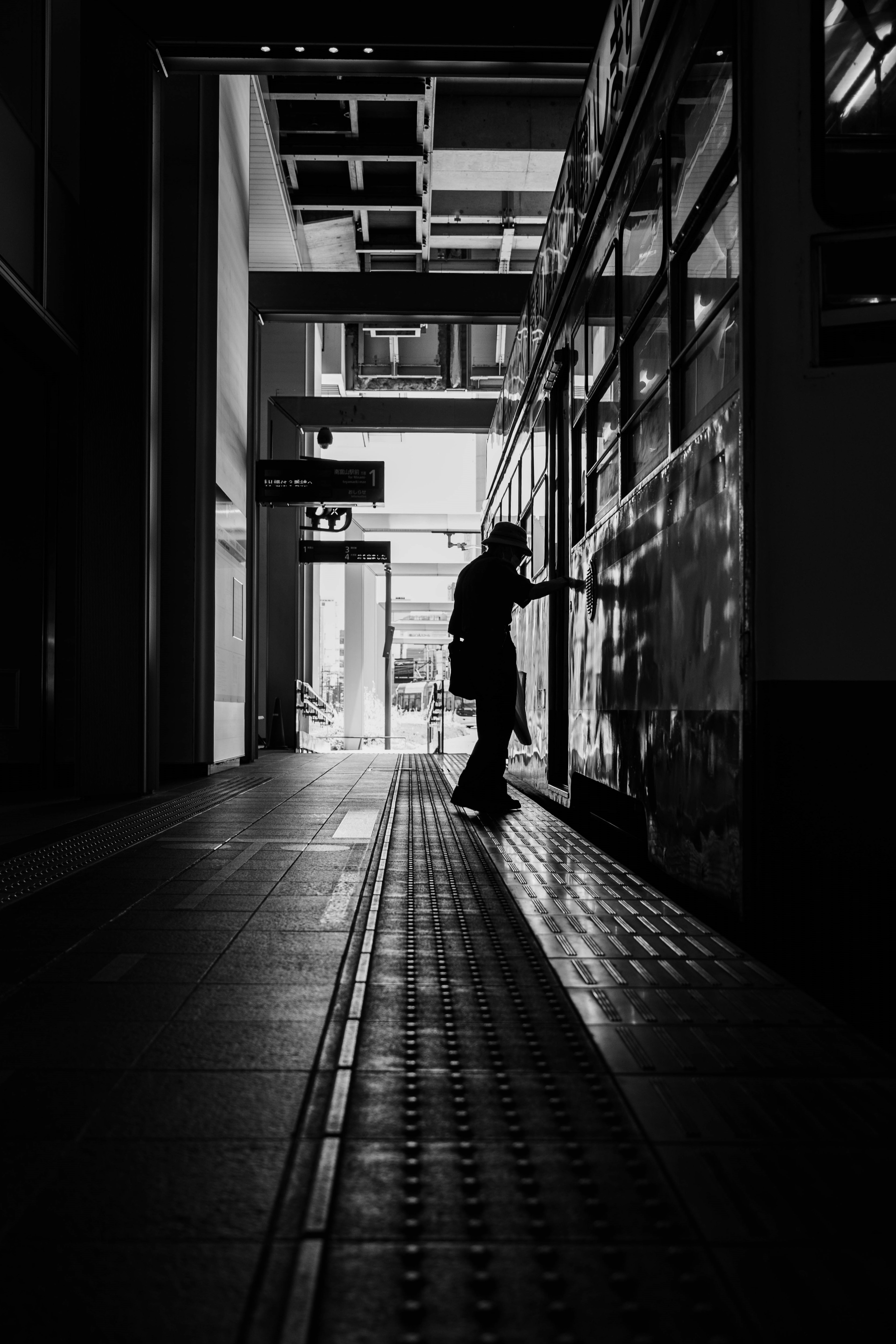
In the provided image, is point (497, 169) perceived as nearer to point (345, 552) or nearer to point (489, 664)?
point (345, 552)

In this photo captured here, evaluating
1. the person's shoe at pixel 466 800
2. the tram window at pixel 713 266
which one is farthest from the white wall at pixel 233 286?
the tram window at pixel 713 266

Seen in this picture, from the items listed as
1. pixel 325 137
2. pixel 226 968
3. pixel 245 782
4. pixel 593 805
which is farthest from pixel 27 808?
pixel 325 137

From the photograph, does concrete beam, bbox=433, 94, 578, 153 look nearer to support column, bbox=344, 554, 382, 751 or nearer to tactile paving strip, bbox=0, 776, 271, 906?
tactile paving strip, bbox=0, 776, 271, 906

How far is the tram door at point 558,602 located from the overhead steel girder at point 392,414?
1072cm

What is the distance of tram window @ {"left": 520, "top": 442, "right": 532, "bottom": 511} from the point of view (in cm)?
847

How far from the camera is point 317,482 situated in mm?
15297

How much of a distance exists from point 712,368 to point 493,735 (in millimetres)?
3807

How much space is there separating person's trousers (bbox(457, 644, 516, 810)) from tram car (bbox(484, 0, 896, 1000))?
8.61 feet

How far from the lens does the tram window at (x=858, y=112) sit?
302cm

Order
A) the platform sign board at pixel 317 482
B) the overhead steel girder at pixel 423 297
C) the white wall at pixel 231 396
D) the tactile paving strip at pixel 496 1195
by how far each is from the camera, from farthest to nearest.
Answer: the platform sign board at pixel 317 482, the overhead steel girder at pixel 423 297, the white wall at pixel 231 396, the tactile paving strip at pixel 496 1195

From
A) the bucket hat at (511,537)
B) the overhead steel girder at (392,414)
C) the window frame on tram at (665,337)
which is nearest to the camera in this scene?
the window frame on tram at (665,337)

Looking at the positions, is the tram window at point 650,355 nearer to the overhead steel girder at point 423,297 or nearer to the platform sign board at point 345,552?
the overhead steel girder at point 423,297

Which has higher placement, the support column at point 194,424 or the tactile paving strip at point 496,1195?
the support column at point 194,424

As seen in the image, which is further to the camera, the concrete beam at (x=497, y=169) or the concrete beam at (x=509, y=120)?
the concrete beam at (x=497, y=169)
